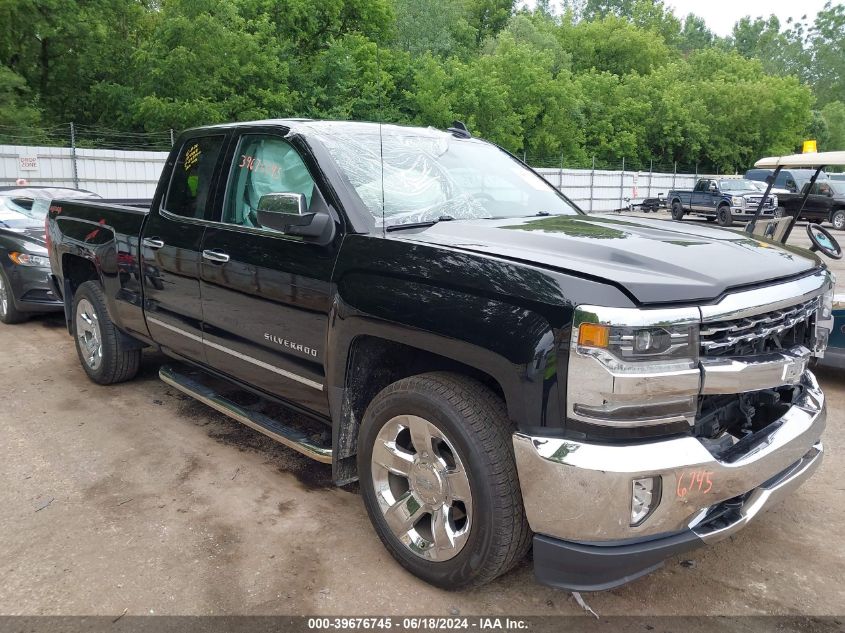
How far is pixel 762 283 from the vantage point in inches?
102

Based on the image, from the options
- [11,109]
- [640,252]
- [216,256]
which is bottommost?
[216,256]

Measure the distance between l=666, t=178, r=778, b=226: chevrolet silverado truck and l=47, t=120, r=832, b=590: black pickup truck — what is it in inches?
920

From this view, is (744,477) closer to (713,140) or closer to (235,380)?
(235,380)

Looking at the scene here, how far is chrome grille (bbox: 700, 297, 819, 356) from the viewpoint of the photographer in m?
2.38

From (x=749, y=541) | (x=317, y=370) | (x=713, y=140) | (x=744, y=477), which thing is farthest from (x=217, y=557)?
(x=713, y=140)

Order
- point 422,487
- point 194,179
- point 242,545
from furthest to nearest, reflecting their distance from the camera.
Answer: point 194,179 < point 242,545 < point 422,487

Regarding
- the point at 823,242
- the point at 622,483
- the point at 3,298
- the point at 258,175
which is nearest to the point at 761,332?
the point at 622,483

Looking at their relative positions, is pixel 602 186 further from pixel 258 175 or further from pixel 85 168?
pixel 258 175

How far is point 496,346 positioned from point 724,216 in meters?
25.6

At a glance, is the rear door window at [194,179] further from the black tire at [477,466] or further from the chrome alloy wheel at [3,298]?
the chrome alloy wheel at [3,298]

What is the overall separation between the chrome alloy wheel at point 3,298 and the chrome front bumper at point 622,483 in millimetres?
7416

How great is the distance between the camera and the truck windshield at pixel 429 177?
11.2 feet

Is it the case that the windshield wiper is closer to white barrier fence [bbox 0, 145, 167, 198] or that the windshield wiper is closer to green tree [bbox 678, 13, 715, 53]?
white barrier fence [bbox 0, 145, 167, 198]

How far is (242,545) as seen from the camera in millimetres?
3258
